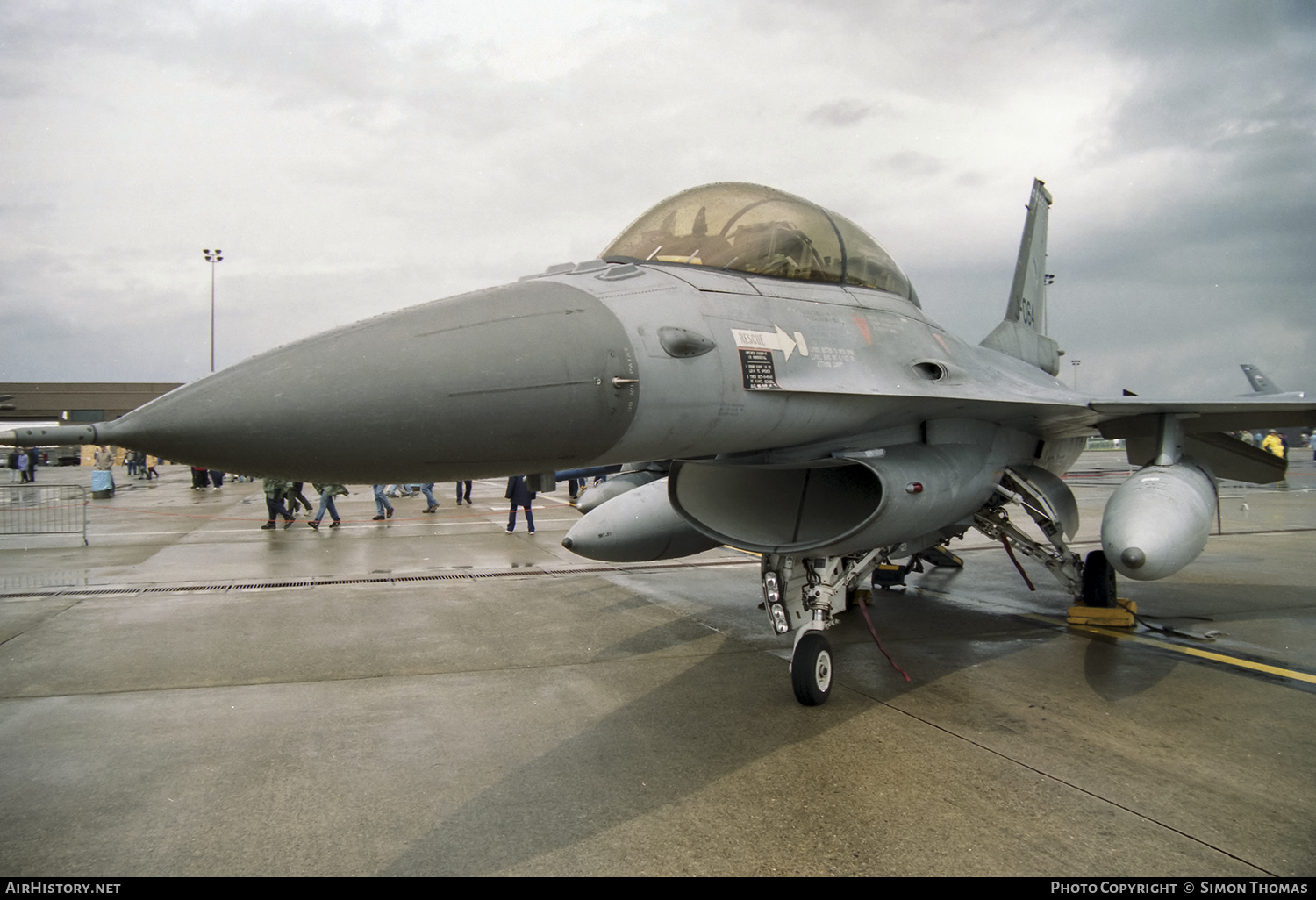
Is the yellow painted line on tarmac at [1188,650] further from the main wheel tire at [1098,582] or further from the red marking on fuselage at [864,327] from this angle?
the red marking on fuselage at [864,327]

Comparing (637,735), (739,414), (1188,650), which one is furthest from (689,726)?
(1188,650)

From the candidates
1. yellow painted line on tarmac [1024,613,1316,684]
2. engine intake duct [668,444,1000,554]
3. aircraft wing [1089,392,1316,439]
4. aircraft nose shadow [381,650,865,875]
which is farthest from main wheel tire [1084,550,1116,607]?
aircraft nose shadow [381,650,865,875]

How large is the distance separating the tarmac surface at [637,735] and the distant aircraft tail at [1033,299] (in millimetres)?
2664

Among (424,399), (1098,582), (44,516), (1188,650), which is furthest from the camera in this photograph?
(44,516)

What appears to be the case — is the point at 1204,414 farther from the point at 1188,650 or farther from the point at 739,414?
the point at 739,414

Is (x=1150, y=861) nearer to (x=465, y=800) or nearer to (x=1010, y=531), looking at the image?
(x=465, y=800)

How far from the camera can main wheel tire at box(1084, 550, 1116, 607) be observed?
6945 millimetres

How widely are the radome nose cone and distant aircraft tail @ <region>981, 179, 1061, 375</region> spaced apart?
654 centimetres

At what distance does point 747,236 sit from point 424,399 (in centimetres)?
240

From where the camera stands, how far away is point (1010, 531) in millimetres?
6281

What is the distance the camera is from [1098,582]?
6977mm

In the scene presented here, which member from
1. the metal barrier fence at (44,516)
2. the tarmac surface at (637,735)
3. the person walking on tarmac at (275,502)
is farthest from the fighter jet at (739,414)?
the metal barrier fence at (44,516)

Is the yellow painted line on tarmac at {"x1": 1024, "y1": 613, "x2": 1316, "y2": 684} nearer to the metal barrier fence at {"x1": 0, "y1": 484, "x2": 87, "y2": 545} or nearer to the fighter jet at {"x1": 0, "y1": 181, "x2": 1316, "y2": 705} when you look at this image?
the fighter jet at {"x1": 0, "y1": 181, "x2": 1316, "y2": 705}

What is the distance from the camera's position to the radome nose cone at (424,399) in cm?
253
